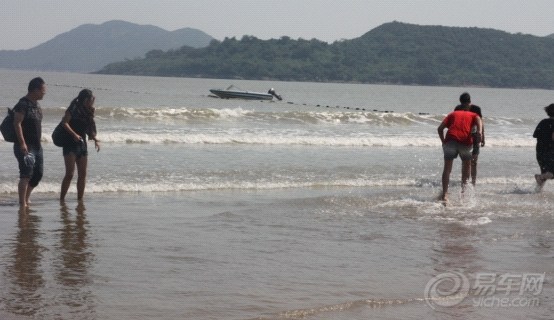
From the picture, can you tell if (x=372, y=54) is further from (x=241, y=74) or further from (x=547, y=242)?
(x=547, y=242)

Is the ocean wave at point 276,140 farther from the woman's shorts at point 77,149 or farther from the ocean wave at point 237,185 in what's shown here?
the woman's shorts at point 77,149

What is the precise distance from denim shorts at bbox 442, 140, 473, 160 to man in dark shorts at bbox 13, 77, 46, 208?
18.9 feet

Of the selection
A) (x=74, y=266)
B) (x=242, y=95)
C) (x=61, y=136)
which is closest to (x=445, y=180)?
(x=61, y=136)

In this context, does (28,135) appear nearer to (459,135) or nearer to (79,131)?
(79,131)

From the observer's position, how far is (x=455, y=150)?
12.5 meters

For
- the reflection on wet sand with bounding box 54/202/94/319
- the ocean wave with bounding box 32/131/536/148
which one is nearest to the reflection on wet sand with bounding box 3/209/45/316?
the reflection on wet sand with bounding box 54/202/94/319

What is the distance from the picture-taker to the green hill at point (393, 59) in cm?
15750

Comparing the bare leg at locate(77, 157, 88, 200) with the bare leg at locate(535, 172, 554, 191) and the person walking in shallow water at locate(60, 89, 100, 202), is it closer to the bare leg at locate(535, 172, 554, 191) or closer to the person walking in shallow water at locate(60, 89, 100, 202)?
the person walking in shallow water at locate(60, 89, 100, 202)

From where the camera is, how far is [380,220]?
33.9 feet

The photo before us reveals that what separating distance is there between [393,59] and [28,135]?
16066 cm

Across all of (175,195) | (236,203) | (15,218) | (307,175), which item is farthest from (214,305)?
(307,175)

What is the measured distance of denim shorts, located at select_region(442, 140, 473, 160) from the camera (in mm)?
12438

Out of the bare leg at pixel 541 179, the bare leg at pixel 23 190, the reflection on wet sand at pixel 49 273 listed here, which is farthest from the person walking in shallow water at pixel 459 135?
the bare leg at pixel 23 190

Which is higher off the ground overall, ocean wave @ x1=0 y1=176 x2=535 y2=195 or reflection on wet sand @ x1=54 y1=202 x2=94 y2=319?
ocean wave @ x1=0 y1=176 x2=535 y2=195
